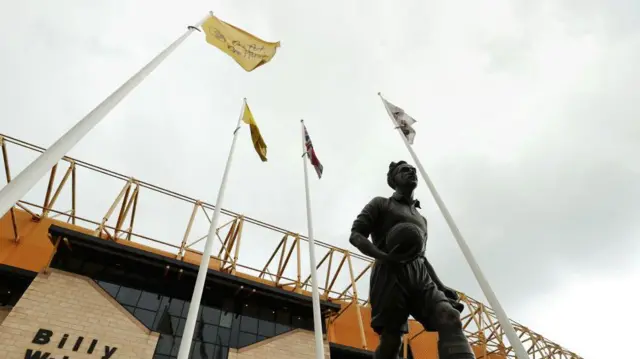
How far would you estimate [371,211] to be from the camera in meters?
3.75

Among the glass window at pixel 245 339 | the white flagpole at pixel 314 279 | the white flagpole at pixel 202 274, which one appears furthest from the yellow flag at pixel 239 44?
the glass window at pixel 245 339

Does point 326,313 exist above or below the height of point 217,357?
above

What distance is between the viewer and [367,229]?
3652 mm

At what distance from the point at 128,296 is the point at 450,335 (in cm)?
1027

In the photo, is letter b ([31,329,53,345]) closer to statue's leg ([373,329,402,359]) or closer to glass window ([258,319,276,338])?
glass window ([258,319,276,338])

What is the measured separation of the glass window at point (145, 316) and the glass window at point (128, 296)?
314 millimetres

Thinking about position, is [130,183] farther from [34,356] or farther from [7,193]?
[7,193]

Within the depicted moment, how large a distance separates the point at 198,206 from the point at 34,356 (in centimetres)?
652

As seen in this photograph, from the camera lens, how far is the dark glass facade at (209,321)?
1017cm

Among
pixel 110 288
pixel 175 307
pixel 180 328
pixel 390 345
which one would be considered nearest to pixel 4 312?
pixel 110 288

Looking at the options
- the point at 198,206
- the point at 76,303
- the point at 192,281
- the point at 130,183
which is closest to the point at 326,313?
the point at 192,281

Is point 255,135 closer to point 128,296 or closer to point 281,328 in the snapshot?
point 128,296

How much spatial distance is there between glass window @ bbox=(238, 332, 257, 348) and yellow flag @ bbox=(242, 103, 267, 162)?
5673 mm

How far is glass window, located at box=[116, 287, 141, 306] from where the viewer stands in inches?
403
